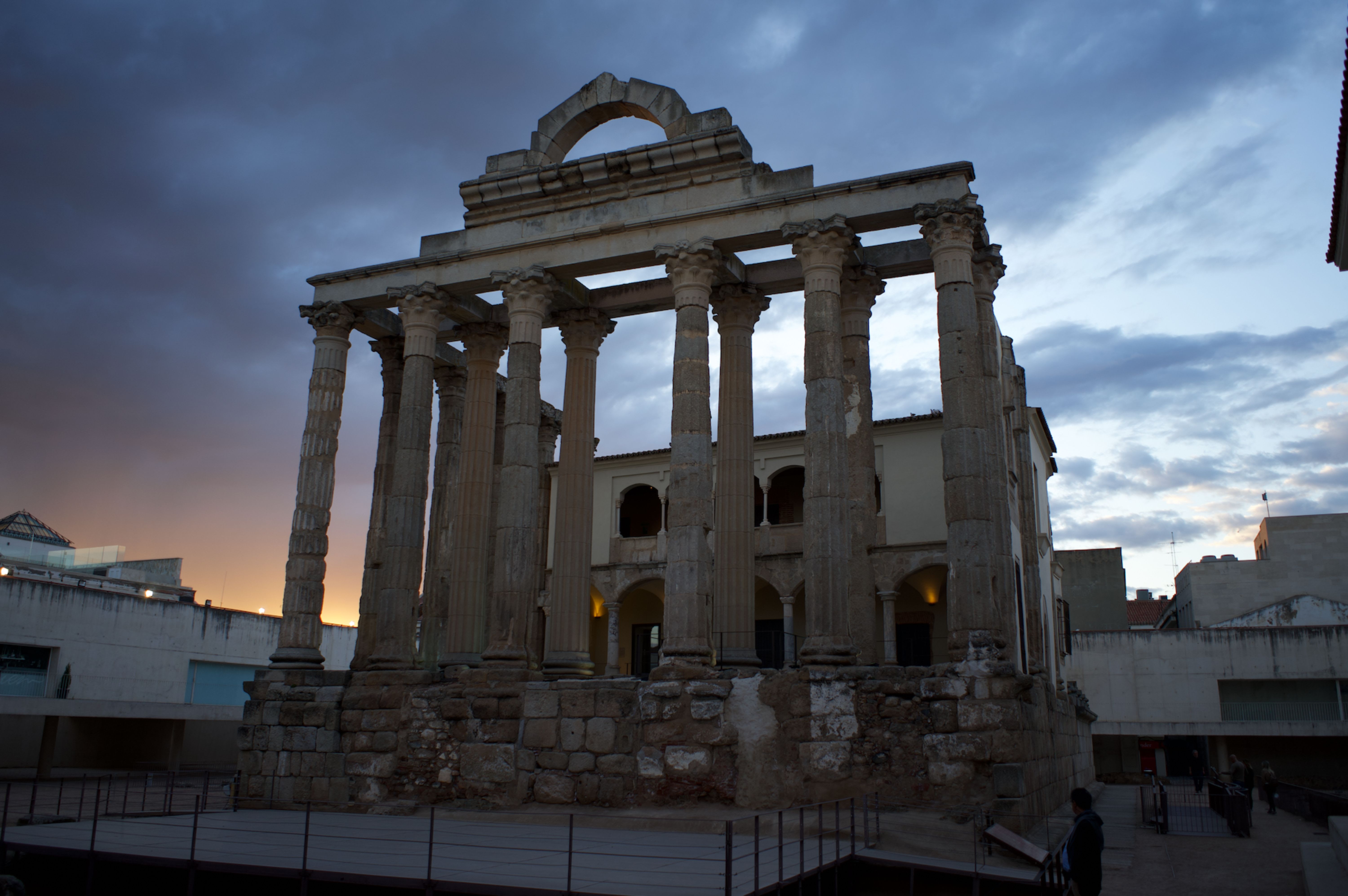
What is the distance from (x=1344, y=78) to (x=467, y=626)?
52.5 ft

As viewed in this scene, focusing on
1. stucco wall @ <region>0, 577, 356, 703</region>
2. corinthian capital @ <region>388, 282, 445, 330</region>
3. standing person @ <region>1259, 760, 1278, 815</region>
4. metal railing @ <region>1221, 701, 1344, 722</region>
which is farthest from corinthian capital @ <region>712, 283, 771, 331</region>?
metal railing @ <region>1221, 701, 1344, 722</region>

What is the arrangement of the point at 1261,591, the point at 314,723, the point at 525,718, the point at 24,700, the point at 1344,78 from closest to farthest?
the point at 1344,78 → the point at 525,718 → the point at 314,723 → the point at 24,700 → the point at 1261,591

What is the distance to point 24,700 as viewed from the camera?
25203 mm

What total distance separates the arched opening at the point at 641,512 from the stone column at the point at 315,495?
12659 mm

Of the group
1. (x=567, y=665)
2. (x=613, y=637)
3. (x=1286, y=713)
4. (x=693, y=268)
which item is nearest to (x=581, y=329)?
(x=693, y=268)

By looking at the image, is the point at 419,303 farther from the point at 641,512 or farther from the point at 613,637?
the point at 641,512

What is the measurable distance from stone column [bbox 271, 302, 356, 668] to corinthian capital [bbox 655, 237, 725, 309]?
741cm

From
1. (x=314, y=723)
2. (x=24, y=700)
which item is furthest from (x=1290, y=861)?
(x=24, y=700)

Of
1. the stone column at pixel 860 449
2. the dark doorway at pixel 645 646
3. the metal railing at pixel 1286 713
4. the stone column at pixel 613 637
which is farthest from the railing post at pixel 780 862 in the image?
the metal railing at pixel 1286 713

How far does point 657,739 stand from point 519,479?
211 inches

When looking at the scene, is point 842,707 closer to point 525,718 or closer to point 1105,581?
point 525,718

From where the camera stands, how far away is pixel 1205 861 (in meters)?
15.1

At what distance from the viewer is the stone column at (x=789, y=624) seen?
25734mm

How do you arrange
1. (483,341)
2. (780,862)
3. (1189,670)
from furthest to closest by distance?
(1189,670)
(483,341)
(780,862)
